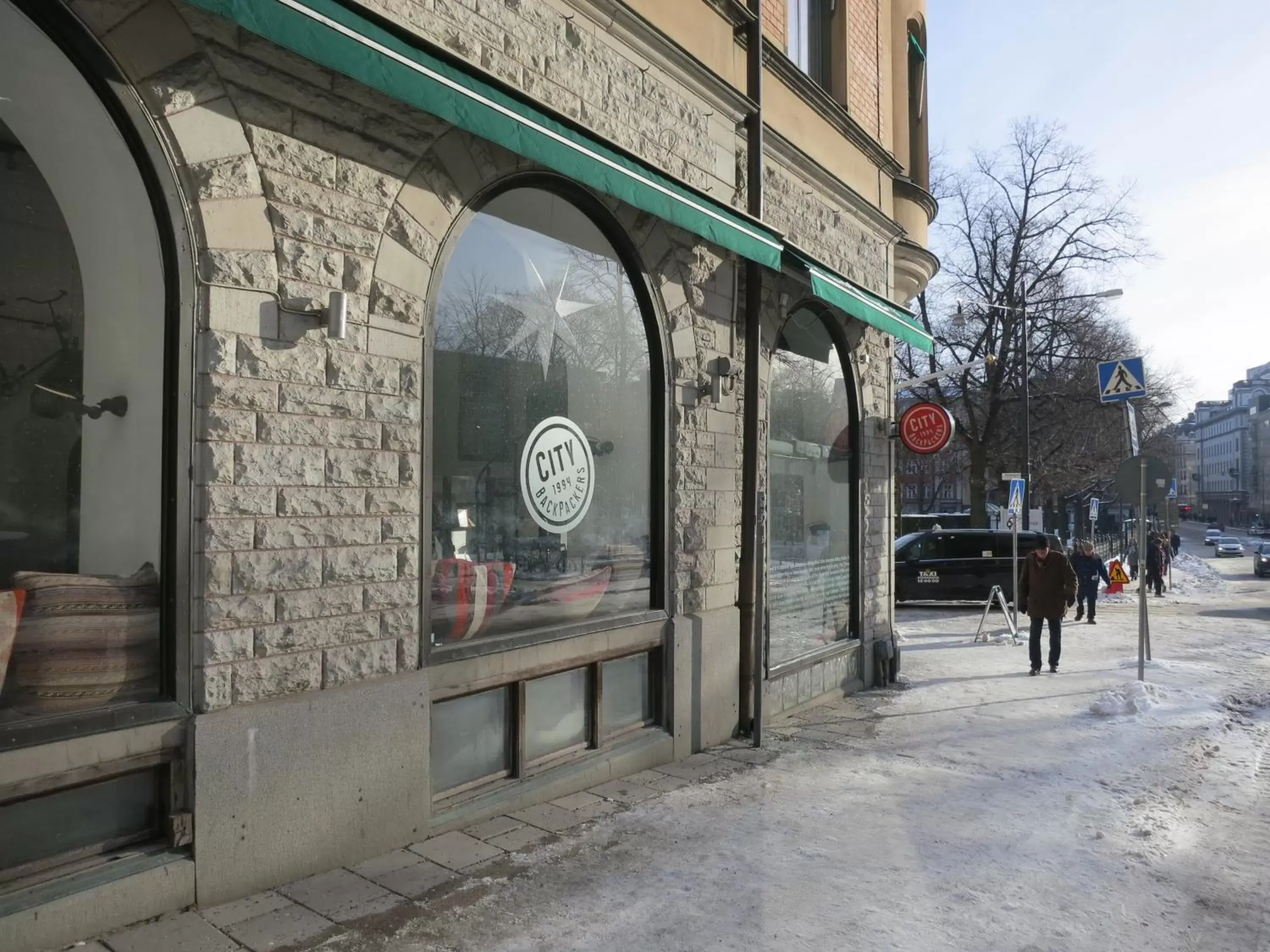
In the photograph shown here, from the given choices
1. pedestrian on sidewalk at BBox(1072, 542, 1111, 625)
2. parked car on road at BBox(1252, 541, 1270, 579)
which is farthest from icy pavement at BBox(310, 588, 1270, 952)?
parked car on road at BBox(1252, 541, 1270, 579)

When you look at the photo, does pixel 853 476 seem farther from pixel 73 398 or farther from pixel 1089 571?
pixel 1089 571

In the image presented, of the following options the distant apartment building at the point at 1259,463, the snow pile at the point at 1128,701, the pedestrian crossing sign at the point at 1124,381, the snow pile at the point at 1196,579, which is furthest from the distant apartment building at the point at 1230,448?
the snow pile at the point at 1128,701

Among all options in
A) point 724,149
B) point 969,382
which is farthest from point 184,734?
point 969,382

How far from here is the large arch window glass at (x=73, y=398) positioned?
3547mm

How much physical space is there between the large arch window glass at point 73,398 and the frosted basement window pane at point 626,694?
121 inches

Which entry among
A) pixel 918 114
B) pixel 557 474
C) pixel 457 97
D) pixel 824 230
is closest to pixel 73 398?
pixel 457 97

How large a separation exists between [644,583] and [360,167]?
3.44m

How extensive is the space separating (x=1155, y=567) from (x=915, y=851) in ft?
73.0

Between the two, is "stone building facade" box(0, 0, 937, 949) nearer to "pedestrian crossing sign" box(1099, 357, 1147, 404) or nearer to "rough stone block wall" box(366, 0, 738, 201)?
"rough stone block wall" box(366, 0, 738, 201)

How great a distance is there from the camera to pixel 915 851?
15.8 feet

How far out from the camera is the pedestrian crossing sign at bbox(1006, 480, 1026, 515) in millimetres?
15734

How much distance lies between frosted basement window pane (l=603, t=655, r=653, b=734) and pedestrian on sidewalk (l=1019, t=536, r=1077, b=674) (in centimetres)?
610

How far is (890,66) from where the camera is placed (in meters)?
11.6

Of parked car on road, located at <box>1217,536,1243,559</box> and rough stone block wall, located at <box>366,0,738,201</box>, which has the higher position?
rough stone block wall, located at <box>366,0,738,201</box>
